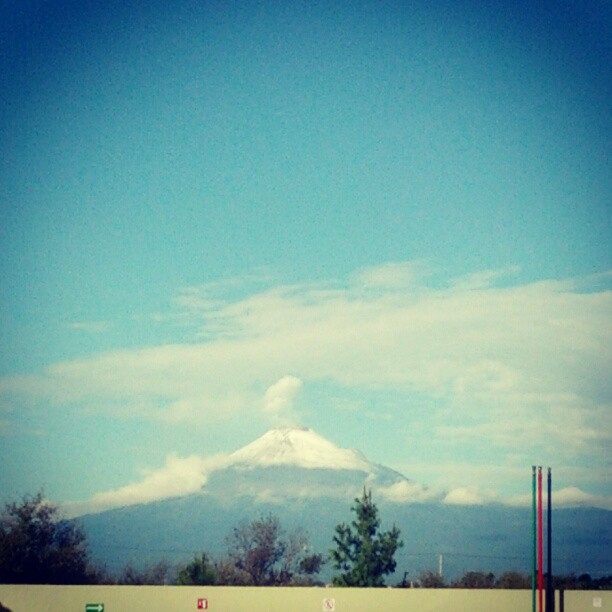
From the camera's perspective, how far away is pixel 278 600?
29734 mm

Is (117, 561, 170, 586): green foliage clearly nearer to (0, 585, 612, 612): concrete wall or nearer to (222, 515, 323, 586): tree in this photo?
(222, 515, 323, 586): tree

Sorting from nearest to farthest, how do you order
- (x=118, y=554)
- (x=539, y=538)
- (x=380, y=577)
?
(x=539, y=538) → (x=380, y=577) → (x=118, y=554)

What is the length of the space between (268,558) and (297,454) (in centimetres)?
11520

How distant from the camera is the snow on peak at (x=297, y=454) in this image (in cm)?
18112

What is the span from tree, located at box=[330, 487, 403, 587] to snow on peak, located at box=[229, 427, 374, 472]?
4865 inches

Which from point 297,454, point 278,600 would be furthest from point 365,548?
point 297,454

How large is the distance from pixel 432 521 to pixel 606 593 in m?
145

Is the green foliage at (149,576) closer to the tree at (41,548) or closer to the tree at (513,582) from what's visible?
the tree at (41,548)

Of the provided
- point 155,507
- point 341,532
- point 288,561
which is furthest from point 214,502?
point 341,532

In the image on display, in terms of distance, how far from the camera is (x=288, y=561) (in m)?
65.1

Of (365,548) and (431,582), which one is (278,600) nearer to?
(365,548)

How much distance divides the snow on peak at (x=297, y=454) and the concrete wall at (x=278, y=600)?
148652 millimetres

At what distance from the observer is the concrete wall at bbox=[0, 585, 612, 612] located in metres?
29.7

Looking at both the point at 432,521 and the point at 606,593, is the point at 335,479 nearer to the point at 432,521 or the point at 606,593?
the point at 432,521
